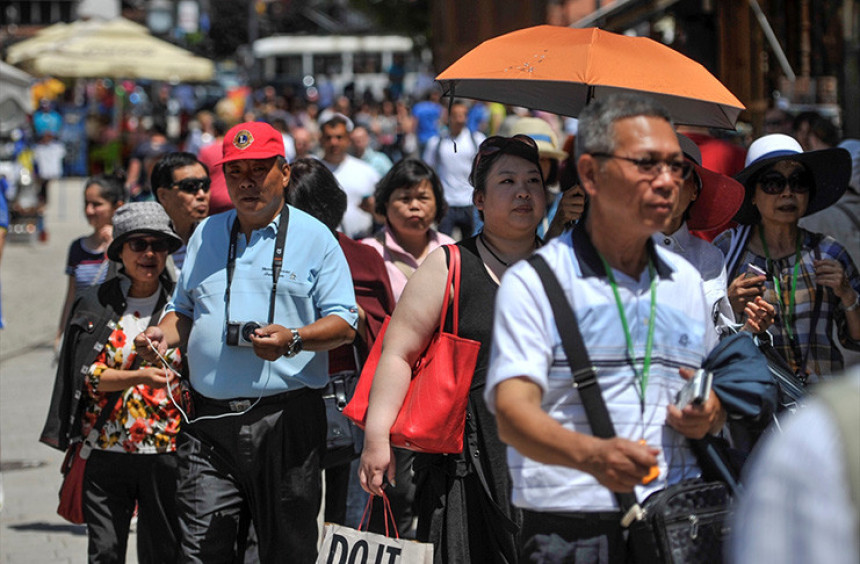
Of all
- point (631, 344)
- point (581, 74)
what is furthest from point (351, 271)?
point (631, 344)

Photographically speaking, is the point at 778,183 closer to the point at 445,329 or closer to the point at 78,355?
the point at 445,329

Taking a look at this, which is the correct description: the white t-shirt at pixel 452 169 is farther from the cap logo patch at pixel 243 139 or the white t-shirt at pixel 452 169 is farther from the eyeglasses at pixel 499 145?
the eyeglasses at pixel 499 145

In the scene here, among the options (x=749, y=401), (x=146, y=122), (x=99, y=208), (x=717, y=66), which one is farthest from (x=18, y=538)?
(x=146, y=122)

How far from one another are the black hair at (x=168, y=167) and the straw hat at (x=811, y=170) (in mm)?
2857

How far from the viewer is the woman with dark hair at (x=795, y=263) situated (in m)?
5.41

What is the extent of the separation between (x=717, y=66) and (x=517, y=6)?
6589mm

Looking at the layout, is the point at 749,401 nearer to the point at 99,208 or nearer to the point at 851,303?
the point at 851,303

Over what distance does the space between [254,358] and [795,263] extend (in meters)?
2.31

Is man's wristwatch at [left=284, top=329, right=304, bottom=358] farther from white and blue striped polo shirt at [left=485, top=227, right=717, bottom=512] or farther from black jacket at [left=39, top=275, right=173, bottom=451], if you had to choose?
white and blue striped polo shirt at [left=485, top=227, right=717, bottom=512]

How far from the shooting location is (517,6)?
1944cm

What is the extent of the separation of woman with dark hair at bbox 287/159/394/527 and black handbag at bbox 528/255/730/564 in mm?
2738

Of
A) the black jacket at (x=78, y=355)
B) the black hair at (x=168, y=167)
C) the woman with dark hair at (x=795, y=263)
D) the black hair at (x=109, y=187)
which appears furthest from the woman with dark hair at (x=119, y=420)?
the woman with dark hair at (x=795, y=263)

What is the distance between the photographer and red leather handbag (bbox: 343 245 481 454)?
4184 millimetres

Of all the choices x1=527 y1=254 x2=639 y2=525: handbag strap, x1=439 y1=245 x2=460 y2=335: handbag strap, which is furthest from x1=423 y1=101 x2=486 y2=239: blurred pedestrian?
x1=527 y1=254 x2=639 y2=525: handbag strap
